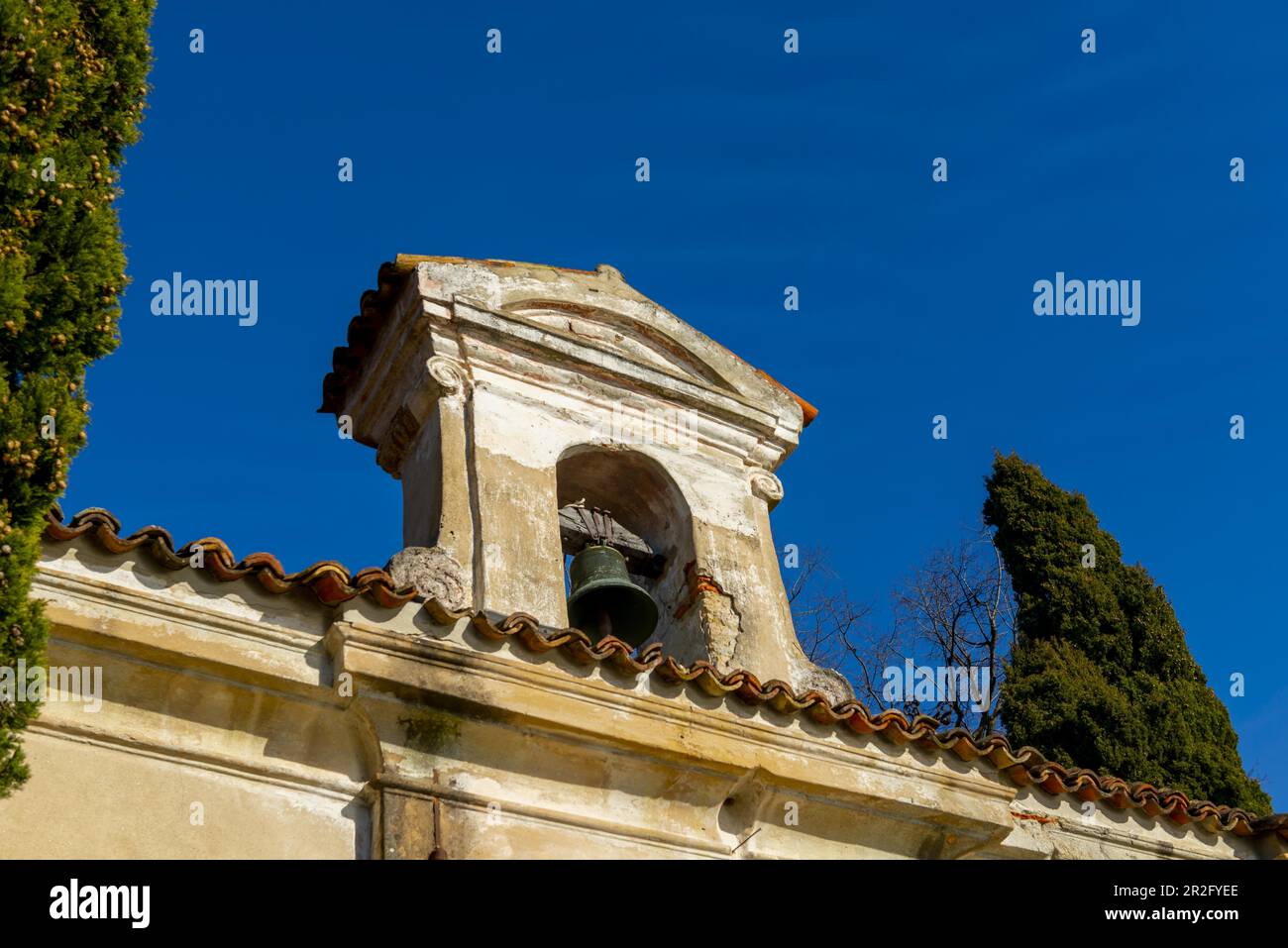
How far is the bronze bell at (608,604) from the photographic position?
859cm

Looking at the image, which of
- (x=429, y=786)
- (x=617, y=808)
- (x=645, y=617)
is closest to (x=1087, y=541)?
(x=645, y=617)

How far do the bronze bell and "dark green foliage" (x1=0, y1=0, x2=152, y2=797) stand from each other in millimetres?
3281

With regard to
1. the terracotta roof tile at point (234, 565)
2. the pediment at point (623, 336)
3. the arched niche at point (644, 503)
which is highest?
the pediment at point (623, 336)

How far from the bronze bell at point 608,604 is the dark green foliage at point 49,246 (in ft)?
10.8

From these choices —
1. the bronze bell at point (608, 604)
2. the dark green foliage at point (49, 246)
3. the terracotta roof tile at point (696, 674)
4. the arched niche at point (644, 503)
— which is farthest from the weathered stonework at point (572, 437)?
the dark green foliage at point (49, 246)

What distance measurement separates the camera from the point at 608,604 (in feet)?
28.5

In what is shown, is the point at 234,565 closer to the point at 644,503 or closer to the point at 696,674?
the point at 696,674

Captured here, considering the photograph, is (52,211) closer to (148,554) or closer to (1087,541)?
(148,554)

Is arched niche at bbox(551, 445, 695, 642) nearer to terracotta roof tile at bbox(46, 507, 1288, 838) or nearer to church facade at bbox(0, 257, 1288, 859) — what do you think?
church facade at bbox(0, 257, 1288, 859)

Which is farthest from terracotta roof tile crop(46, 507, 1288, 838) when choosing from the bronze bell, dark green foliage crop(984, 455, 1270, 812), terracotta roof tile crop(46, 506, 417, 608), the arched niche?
dark green foliage crop(984, 455, 1270, 812)

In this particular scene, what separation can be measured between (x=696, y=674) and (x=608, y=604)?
140 centimetres

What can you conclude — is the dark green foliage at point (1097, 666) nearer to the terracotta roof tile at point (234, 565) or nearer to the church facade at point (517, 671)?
the church facade at point (517, 671)

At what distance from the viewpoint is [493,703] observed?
6.84m

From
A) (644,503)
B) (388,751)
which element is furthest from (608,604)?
(388,751)
